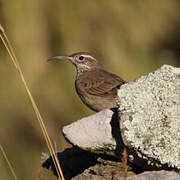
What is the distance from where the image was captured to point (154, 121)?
Answer: 4.32 meters

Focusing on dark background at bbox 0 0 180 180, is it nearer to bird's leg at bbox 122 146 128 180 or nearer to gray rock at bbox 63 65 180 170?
gray rock at bbox 63 65 180 170

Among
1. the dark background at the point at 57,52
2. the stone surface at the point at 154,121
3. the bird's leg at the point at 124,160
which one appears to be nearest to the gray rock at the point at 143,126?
the stone surface at the point at 154,121

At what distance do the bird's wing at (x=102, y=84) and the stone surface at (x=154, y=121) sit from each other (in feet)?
9.87

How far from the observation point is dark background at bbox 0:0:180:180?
28.5ft

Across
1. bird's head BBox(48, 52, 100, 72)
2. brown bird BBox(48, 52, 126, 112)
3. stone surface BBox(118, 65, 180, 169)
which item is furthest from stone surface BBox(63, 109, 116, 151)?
bird's head BBox(48, 52, 100, 72)

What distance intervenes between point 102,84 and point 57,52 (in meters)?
1.42

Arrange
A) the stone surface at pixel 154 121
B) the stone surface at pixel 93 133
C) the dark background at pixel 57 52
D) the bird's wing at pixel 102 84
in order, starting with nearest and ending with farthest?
the stone surface at pixel 154 121 → the stone surface at pixel 93 133 → the bird's wing at pixel 102 84 → the dark background at pixel 57 52

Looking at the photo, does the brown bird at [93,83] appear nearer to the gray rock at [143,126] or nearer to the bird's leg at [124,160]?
the gray rock at [143,126]

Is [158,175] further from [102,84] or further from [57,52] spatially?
[57,52]

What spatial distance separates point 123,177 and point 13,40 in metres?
4.75

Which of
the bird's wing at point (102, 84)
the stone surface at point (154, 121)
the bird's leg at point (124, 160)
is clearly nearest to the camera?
the bird's leg at point (124, 160)

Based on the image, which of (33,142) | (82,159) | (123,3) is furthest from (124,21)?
(82,159)

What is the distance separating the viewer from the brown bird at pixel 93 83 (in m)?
7.48

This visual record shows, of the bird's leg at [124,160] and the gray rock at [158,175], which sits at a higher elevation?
the bird's leg at [124,160]
